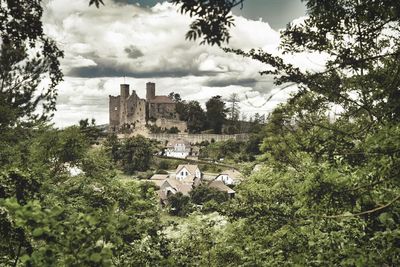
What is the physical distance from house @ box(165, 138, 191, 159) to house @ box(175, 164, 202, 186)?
1683 centimetres

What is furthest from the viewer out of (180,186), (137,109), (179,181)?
(137,109)

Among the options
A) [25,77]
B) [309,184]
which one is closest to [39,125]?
[25,77]

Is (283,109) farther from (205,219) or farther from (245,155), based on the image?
(245,155)

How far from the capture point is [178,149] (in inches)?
3612

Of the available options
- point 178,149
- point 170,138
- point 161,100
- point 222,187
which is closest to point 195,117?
point 170,138

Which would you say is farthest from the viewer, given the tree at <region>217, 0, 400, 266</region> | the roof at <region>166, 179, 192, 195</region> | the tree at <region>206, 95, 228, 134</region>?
the tree at <region>206, 95, 228, 134</region>

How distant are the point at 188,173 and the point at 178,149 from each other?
896 inches

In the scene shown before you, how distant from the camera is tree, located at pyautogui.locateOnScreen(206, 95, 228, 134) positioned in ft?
314

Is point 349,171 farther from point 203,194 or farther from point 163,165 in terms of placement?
point 163,165

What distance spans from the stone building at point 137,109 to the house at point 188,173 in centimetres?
4177

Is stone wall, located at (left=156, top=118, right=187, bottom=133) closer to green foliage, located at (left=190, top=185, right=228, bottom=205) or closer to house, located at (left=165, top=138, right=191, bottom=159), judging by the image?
house, located at (left=165, top=138, right=191, bottom=159)

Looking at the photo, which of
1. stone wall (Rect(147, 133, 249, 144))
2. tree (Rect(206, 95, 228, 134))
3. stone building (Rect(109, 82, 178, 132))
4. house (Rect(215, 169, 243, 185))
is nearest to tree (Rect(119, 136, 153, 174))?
house (Rect(215, 169, 243, 185))

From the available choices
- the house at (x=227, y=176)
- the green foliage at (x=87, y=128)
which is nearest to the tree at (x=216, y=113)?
the house at (x=227, y=176)

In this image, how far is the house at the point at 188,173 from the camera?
220 feet
